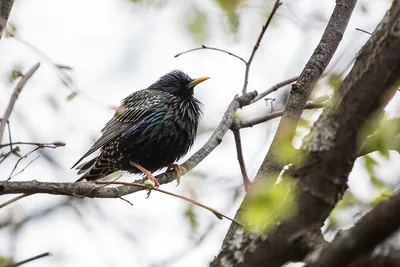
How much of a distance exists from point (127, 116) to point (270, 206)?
414cm

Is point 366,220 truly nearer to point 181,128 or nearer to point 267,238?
point 267,238

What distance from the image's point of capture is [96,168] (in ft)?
17.6

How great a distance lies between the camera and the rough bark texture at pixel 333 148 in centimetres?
146

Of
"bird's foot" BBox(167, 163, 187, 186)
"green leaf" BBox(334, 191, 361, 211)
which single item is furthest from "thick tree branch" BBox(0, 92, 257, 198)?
"green leaf" BBox(334, 191, 361, 211)

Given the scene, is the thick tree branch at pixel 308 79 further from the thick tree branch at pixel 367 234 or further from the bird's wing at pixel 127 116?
the bird's wing at pixel 127 116

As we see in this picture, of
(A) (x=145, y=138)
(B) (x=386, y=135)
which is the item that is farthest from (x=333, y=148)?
(A) (x=145, y=138)

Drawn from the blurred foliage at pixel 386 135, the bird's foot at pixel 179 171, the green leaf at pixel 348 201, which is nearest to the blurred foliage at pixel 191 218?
the bird's foot at pixel 179 171

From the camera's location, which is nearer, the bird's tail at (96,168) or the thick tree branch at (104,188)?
the thick tree branch at (104,188)

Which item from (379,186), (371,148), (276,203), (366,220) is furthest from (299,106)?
(366,220)

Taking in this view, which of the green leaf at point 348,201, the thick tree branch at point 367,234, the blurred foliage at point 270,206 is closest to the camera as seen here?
the thick tree branch at point 367,234

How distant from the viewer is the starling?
5.34 meters

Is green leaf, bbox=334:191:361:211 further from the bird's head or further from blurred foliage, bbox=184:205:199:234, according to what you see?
the bird's head

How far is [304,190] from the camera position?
1531mm

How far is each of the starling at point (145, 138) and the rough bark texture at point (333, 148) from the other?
12.0 feet
